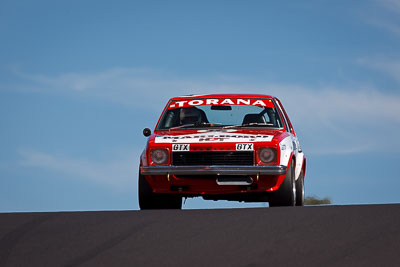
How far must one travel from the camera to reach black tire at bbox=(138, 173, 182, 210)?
11359 mm

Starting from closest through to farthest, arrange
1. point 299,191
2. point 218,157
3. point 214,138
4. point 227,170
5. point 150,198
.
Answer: point 227,170, point 218,157, point 214,138, point 150,198, point 299,191

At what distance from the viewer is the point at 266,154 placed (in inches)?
433

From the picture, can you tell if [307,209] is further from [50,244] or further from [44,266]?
[44,266]

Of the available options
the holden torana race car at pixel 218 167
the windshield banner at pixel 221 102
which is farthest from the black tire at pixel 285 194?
the windshield banner at pixel 221 102

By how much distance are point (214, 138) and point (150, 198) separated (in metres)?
1.17

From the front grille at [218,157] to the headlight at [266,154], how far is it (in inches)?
4.5

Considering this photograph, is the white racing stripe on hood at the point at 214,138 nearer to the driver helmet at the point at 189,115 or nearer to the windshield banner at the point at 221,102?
the driver helmet at the point at 189,115

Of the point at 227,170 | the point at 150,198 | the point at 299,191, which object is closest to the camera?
the point at 227,170

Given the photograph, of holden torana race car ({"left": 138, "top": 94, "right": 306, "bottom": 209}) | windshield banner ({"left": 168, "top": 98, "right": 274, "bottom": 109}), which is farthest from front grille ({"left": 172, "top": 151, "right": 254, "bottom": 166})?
windshield banner ({"left": 168, "top": 98, "right": 274, "bottom": 109})

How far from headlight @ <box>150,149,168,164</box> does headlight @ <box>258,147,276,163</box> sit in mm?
1202

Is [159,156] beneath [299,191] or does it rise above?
above

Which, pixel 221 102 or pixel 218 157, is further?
pixel 221 102

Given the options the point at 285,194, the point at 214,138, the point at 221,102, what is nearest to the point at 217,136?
the point at 214,138

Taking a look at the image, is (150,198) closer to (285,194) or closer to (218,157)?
(218,157)
